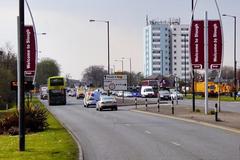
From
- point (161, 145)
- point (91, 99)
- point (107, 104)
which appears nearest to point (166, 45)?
point (91, 99)

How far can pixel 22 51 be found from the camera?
720 inches

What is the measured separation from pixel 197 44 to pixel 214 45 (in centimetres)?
120

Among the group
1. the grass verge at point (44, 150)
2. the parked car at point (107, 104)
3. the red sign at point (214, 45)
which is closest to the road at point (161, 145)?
the grass verge at point (44, 150)

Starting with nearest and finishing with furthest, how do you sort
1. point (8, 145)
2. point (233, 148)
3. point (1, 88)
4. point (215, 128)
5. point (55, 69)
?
point (233, 148) < point (8, 145) < point (215, 128) < point (1, 88) < point (55, 69)

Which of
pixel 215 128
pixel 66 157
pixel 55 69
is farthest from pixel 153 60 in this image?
pixel 66 157

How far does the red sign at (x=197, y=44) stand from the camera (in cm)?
4006

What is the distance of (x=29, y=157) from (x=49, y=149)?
2.41m

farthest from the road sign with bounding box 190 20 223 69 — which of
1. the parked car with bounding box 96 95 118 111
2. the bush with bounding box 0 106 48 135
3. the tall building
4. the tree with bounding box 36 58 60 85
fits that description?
the tall building

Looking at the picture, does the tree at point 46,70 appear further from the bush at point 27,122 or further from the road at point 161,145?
the road at point 161,145

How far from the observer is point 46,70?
174 m

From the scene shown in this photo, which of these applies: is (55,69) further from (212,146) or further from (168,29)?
(212,146)

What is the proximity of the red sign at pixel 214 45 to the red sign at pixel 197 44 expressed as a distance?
56 cm

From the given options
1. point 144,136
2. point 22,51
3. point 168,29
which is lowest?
point 144,136

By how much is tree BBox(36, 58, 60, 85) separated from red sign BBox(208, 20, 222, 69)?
12966cm
